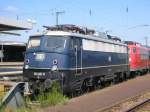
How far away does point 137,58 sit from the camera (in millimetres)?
36094

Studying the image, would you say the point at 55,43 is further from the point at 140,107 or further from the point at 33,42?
the point at 140,107

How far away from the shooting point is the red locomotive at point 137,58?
34950 millimetres

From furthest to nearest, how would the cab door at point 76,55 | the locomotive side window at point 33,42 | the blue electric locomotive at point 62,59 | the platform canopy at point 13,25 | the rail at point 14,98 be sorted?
the platform canopy at point 13,25
the locomotive side window at point 33,42
the cab door at point 76,55
the blue electric locomotive at point 62,59
the rail at point 14,98

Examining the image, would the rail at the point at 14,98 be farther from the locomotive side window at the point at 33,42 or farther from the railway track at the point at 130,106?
the locomotive side window at the point at 33,42

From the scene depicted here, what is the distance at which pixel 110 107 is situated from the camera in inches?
615

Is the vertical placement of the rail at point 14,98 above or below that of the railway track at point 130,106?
above

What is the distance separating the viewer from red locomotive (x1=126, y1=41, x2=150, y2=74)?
3495cm

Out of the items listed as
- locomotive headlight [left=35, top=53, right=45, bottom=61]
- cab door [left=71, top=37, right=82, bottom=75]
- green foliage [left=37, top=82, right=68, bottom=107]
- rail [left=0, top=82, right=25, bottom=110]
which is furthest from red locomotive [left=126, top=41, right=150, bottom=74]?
rail [left=0, top=82, right=25, bottom=110]

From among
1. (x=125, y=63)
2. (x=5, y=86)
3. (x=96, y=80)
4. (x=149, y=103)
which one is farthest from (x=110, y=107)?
(x=125, y=63)

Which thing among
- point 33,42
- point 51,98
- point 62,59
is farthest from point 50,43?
point 51,98

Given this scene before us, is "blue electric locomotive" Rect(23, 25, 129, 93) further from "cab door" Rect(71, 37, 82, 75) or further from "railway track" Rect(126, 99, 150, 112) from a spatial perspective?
Answer: "railway track" Rect(126, 99, 150, 112)

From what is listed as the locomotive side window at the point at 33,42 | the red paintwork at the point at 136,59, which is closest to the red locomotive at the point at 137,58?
the red paintwork at the point at 136,59

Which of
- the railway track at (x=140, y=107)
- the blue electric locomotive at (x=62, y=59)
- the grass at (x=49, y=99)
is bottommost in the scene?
the railway track at (x=140, y=107)

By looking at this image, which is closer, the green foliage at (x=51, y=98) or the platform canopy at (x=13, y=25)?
the green foliage at (x=51, y=98)
